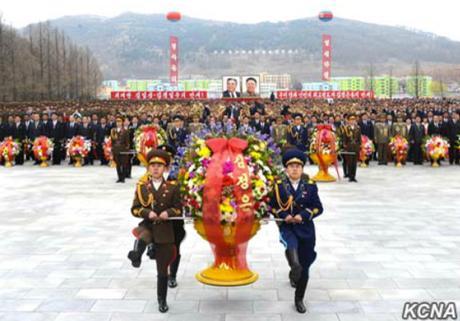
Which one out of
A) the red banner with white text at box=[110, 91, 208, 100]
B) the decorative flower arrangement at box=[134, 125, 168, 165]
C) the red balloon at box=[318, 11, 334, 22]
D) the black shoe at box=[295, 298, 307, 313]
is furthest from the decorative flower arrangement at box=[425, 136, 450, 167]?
the red balloon at box=[318, 11, 334, 22]

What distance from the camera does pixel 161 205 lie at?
600cm

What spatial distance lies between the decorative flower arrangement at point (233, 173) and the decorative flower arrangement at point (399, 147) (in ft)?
43.7

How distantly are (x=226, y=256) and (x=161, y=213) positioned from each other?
2.76 feet

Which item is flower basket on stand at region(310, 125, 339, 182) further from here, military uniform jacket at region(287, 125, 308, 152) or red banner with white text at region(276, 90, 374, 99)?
red banner with white text at region(276, 90, 374, 99)

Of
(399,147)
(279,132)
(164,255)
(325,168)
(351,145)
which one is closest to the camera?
(164,255)

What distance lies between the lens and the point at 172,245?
6.07m

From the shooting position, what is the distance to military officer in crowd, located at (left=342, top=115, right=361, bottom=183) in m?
15.1

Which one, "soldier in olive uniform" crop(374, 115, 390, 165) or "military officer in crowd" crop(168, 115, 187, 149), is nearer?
"military officer in crowd" crop(168, 115, 187, 149)

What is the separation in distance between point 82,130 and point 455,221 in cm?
1295

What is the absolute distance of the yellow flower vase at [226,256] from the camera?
19.3 feet

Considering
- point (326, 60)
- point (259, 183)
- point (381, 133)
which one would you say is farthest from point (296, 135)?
point (326, 60)

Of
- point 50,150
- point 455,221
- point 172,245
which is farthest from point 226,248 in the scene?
point 50,150

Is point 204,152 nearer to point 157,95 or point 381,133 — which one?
point 381,133

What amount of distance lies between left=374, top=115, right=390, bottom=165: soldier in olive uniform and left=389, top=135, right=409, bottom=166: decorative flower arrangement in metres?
0.27
